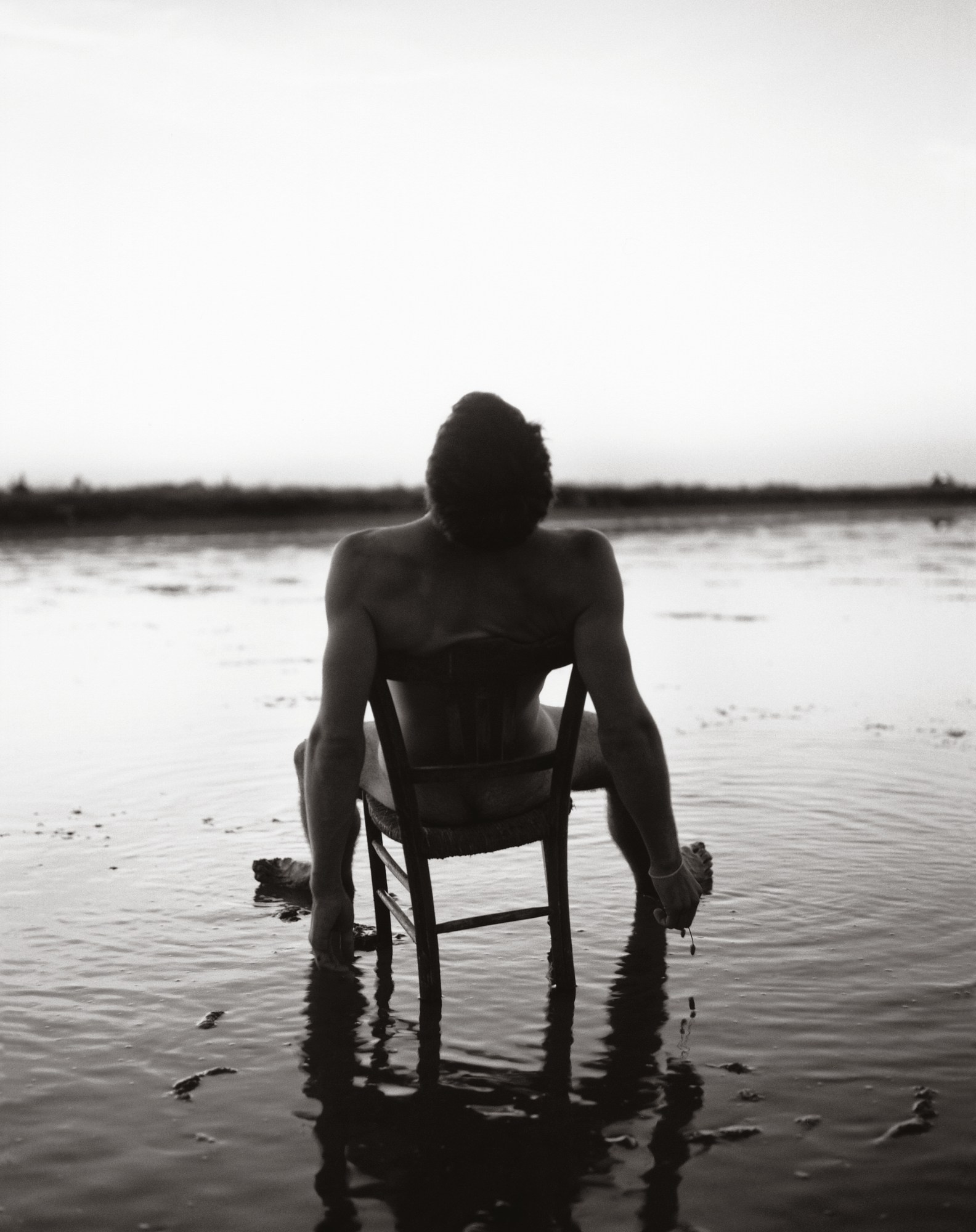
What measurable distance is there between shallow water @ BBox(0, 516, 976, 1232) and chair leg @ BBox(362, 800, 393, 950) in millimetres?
83

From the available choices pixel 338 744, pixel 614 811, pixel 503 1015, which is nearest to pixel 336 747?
pixel 338 744

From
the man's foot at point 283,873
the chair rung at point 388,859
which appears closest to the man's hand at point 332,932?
the chair rung at point 388,859

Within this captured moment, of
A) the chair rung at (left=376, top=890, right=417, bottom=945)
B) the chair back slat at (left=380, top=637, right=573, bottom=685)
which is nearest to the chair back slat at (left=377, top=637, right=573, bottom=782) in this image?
the chair back slat at (left=380, top=637, right=573, bottom=685)

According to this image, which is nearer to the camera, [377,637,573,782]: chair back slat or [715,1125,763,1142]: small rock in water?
[715,1125,763,1142]: small rock in water

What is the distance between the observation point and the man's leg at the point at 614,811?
A: 12.5 feet

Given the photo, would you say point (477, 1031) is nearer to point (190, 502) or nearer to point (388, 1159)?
point (388, 1159)

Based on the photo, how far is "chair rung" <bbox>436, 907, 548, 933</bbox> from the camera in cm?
334

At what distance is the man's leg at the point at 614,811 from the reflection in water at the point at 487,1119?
58cm

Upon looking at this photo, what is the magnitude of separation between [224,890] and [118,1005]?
107cm

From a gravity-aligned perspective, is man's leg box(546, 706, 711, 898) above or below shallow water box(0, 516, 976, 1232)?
above

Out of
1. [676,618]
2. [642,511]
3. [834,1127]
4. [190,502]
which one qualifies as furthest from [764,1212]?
[642,511]

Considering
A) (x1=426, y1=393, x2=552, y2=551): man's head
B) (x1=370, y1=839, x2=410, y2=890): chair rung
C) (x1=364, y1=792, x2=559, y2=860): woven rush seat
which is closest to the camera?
(x1=426, y1=393, x2=552, y2=551): man's head

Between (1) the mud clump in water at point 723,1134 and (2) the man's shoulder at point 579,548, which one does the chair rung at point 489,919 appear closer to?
(1) the mud clump in water at point 723,1134

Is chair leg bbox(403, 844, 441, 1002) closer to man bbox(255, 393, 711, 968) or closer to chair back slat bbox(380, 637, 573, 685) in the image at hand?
man bbox(255, 393, 711, 968)
